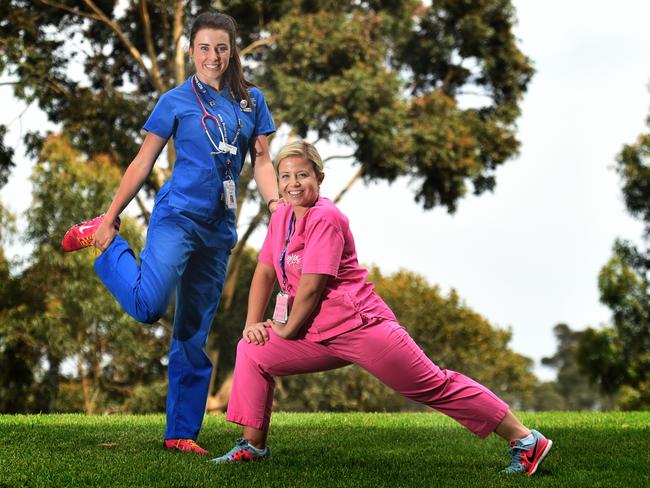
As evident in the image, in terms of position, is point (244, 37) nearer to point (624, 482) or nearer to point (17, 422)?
point (17, 422)

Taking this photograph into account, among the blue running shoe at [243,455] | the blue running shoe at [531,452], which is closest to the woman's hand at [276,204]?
the blue running shoe at [243,455]

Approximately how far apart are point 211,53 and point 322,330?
1.96 m

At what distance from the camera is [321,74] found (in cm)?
2053

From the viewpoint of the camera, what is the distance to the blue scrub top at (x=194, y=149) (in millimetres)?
5734

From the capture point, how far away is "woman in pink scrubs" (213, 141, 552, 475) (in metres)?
4.93

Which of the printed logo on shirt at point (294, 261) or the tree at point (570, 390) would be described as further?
the tree at point (570, 390)

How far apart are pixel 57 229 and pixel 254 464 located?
2094 centimetres

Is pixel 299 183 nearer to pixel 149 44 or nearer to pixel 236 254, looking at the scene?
pixel 236 254

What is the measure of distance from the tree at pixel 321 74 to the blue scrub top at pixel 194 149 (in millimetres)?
13587

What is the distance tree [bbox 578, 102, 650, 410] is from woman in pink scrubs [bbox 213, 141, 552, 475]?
26.6 m

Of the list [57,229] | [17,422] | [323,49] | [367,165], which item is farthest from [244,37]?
[17,422]

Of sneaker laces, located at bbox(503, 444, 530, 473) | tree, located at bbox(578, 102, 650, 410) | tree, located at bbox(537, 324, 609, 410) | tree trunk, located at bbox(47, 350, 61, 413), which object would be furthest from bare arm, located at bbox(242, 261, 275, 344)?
tree, located at bbox(537, 324, 609, 410)

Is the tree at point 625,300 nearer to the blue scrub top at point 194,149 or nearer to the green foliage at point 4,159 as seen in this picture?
the green foliage at point 4,159

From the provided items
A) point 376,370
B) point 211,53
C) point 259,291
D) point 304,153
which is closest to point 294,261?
point 259,291
